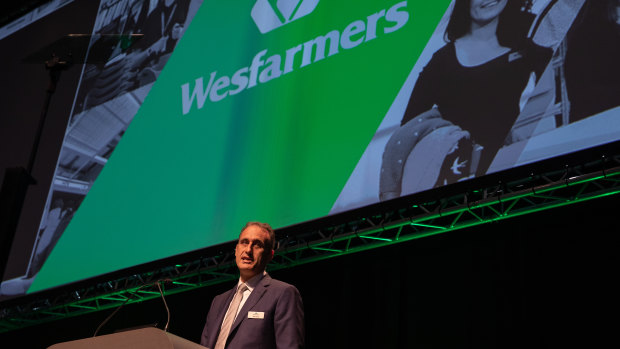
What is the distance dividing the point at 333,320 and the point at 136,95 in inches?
77.8

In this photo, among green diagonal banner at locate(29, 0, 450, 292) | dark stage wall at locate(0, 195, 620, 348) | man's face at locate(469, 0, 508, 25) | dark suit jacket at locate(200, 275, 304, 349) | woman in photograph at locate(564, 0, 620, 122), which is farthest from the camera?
green diagonal banner at locate(29, 0, 450, 292)

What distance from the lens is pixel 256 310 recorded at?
278 centimetres

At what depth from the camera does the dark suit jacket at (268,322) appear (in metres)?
2.70

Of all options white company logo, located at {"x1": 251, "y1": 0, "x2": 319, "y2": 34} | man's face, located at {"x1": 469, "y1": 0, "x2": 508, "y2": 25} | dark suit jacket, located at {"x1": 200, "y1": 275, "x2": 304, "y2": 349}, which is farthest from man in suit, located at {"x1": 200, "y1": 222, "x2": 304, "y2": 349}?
white company logo, located at {"x1": 251, "y1": 0, "x2": 319, "y2": 34}

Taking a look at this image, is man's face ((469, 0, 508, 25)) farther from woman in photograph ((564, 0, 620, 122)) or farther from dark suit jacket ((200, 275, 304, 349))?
dark suit jacket ((200, 275, 304, 349))

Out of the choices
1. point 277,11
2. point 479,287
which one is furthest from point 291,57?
point 479,287

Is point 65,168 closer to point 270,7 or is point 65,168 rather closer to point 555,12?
point 270,7

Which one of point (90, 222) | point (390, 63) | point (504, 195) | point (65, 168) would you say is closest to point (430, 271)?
point (504, 195)

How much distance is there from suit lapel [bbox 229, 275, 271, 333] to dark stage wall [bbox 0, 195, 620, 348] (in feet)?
4.33

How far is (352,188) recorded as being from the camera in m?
3.48

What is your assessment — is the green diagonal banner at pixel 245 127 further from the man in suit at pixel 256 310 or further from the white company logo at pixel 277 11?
the man in suit at pixel 256 310

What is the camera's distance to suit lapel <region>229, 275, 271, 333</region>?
2.78 meters

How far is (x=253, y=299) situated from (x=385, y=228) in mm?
958

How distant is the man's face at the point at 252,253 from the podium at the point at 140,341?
2.62 ft
